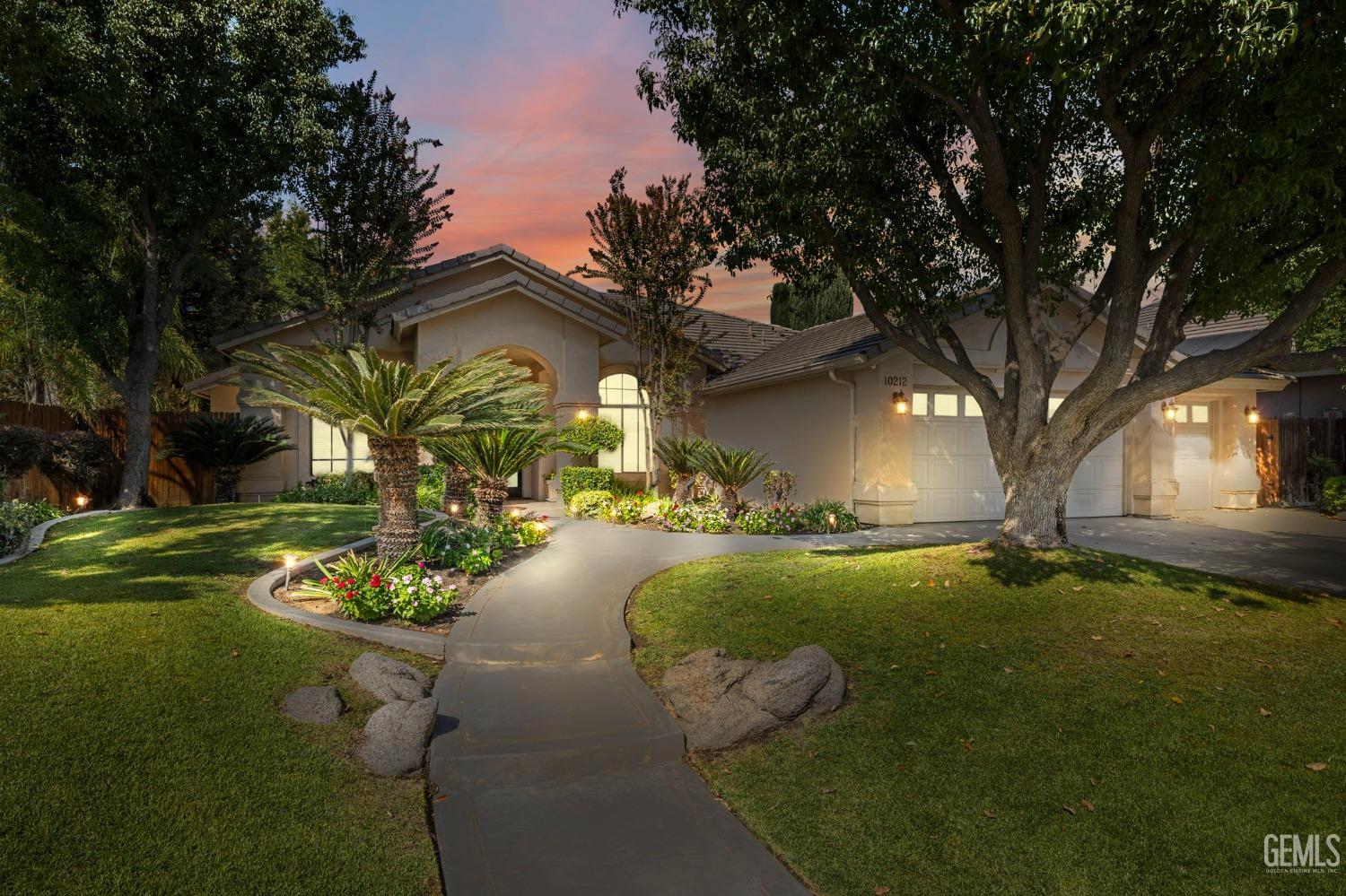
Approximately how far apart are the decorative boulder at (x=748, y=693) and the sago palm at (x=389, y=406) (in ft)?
12.3

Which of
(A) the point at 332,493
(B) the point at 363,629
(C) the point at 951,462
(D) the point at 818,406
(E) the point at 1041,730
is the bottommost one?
(E) the point at 1041,730

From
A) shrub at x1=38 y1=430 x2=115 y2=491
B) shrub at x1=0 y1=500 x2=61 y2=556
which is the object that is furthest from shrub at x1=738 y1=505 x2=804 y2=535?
shrub at x1=38 y1=430 x2=115 y2=491

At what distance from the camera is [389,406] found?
307 inches

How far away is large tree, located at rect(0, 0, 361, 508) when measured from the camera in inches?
508

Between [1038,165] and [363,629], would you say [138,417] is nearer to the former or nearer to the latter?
[363,629]

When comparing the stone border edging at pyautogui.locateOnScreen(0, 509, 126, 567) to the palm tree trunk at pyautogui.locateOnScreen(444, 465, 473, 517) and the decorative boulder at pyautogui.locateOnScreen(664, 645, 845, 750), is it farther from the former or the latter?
the decorative boulder at pyautogui.locateOnScreen(664, 645, 845, 750)

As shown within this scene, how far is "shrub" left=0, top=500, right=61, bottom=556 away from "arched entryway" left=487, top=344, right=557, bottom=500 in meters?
8.28

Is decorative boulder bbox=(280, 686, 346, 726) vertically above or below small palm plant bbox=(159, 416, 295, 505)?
below

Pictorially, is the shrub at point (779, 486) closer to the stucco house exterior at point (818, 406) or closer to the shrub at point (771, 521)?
the shrub at point (771, 521)

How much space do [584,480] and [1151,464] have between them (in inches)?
502

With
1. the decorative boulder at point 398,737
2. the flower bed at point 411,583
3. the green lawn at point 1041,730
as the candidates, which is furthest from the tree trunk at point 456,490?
the decorative boulder at point 398,737

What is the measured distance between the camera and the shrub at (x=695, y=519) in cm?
1294

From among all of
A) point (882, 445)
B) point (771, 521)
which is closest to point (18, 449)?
point (771, 521)

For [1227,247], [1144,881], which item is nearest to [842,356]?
[1227,247]
